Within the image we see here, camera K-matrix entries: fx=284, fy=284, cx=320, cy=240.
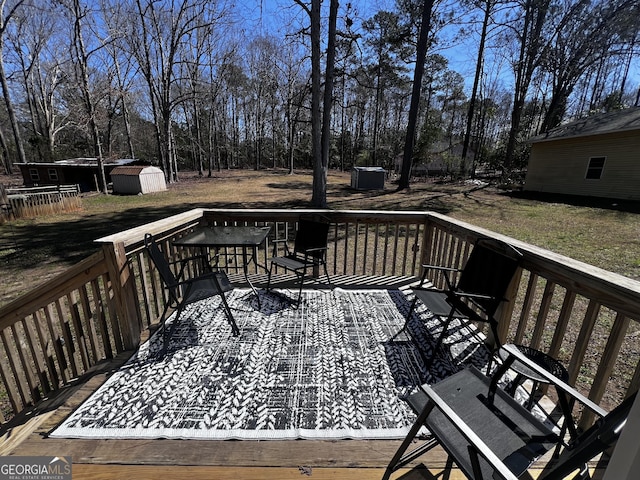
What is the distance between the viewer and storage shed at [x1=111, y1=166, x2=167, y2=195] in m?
14.9

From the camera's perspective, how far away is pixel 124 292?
2.27 metres

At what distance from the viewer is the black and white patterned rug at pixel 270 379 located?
1.67 metres

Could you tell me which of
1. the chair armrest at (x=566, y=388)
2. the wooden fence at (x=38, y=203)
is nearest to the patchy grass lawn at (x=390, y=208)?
the wooden fence at (x=38, y=203)

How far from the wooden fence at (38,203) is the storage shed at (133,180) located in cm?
350

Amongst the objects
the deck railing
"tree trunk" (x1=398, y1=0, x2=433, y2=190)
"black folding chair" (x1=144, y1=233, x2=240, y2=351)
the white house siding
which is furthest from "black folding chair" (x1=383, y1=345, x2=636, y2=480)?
the white house siding

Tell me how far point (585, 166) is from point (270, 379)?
15918 millimetres

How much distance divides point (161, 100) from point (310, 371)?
1974cm

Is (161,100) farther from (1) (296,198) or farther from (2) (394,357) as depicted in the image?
(2) (394,357)

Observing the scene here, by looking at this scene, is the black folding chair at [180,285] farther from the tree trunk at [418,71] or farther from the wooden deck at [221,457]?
the tree trunk at [418,71]

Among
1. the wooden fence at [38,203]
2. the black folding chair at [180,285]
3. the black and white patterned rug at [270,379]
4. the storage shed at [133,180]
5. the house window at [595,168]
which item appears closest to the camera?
the black and white patterned rug at [270,379]

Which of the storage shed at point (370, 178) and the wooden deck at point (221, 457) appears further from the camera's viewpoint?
the storage shed at point (370, 178)

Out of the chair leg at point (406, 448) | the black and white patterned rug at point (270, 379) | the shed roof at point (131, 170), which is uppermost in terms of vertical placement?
the shed roof at point (131, 170)

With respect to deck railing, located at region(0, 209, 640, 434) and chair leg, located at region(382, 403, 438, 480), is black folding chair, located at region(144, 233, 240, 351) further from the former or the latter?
chair leg, located at region(382, 403, 438, 480)

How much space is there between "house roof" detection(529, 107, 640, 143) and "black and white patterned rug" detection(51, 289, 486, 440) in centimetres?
1356
